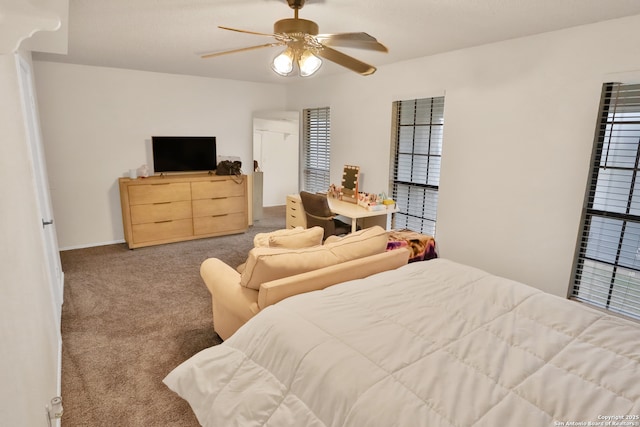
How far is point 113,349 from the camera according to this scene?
8.61 ft

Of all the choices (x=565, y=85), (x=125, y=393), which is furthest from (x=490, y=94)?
(x=125, y=393)

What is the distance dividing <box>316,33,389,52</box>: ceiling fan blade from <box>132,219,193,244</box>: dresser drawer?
12.2 feet

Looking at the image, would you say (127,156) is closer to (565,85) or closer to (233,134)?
(233,134)

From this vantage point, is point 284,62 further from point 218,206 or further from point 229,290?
point 218,206

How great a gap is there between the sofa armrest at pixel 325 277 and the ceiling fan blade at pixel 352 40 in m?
1.31

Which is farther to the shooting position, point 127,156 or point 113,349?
point 127,156

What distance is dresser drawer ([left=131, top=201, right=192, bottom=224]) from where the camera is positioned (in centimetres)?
474

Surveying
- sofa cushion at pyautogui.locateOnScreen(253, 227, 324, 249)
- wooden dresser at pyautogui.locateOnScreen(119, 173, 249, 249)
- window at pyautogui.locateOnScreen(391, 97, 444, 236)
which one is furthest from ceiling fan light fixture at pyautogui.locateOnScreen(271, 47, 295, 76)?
wooden dresser at pyautogui.locateOnScreen(119, 173, 249, 249)

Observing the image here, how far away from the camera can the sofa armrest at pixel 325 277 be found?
198 centimetres

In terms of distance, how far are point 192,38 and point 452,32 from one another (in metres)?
2.24

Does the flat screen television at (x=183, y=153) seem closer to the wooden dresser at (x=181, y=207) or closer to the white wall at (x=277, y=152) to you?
the wooden dresser at (x=181, y=207)

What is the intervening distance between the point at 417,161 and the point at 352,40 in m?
2.53

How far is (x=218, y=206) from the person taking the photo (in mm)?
5355

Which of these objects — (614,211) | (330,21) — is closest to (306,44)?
(330,21)
